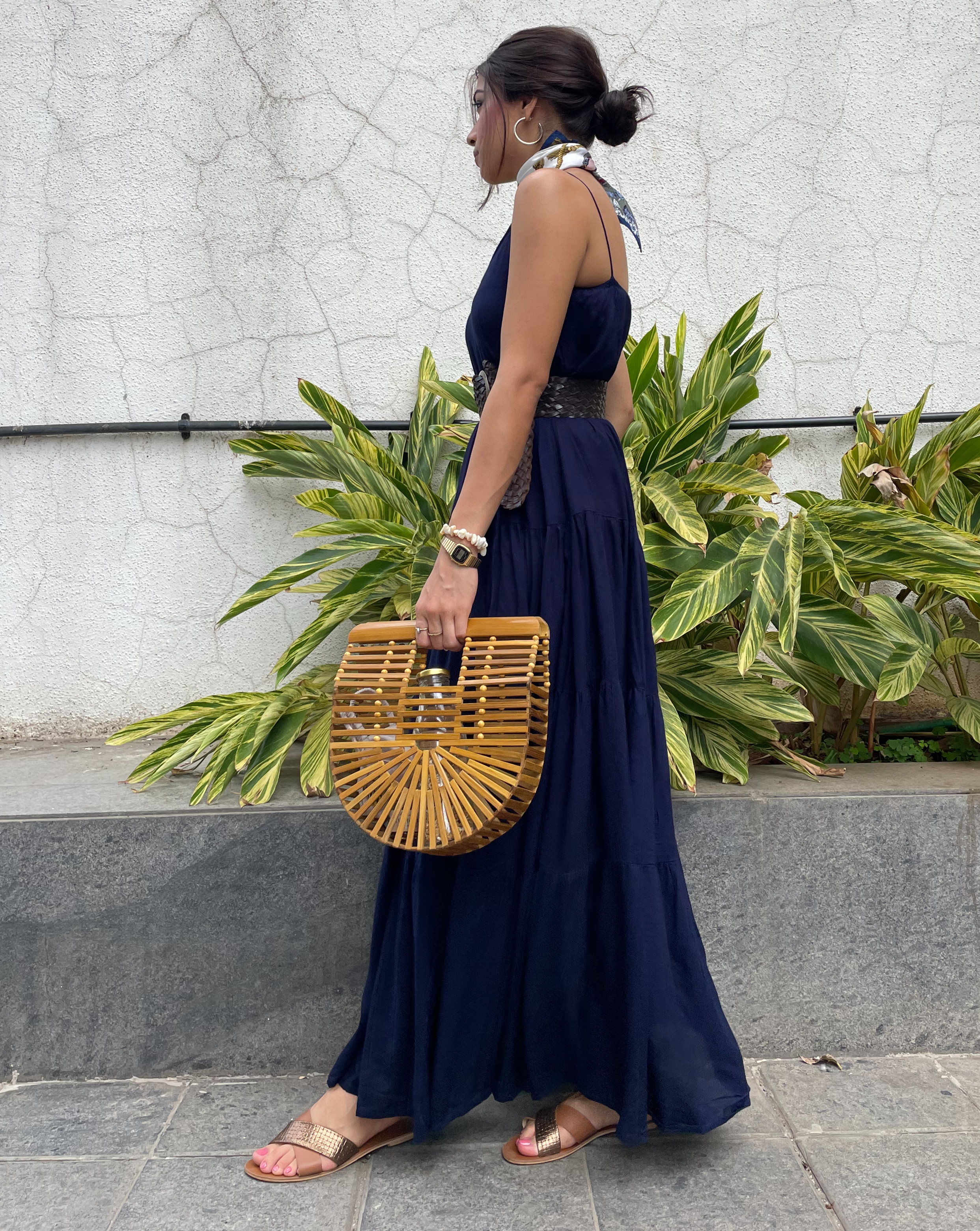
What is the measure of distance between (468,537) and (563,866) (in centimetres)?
54

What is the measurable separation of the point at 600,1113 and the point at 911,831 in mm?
856

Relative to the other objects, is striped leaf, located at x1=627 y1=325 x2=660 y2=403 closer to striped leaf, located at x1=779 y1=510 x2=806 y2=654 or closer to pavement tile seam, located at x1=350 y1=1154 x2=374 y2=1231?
striped leaf, located at x1=779 y1=510 x2=806 y2=654

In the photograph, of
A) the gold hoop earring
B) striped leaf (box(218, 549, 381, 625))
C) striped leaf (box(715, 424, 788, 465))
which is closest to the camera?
the gold hoop earring

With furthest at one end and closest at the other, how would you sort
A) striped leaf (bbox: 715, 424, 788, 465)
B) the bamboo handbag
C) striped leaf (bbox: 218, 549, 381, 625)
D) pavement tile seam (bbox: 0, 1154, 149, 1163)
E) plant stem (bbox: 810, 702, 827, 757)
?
striped leaf (bbox: 715, 424, 788, 465) → plant stem (bbox: 810, 702, 827, 757) → striped leaf (bbox: 218, 549, 381, 625) → pavement tile seam (bbox: 0, 1154, 149, 1163) → the bamboo handbag

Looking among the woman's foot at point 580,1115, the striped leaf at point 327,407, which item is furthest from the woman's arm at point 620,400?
the woman's foot at point 580,1115

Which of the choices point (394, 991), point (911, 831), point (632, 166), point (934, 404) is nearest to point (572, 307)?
point (394, 991)

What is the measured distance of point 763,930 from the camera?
2029mm

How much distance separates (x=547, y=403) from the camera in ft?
5.39

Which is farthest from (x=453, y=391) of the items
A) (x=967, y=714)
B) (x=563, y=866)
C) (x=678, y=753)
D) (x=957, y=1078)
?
(x=957, y=1078)

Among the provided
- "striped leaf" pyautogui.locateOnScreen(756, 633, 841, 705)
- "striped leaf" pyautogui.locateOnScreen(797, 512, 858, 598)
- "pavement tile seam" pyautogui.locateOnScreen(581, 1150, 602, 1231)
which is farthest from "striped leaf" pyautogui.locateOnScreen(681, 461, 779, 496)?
"pavement tile seam" pyautogui.locateOnScreen(581, 1150, 602, 1231)

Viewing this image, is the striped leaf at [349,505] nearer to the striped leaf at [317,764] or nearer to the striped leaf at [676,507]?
the striped leaf at [317,764]

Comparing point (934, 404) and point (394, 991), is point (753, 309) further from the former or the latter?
point (394, 991)

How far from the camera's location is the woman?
61.9 inches

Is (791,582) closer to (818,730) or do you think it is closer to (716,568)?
(716,568)
